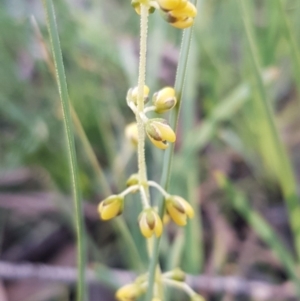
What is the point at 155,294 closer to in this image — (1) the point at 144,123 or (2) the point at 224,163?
(1) the point at 144,123

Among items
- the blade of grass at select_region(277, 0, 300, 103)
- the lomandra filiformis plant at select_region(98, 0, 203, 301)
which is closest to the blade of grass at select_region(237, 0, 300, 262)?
the blade of grass at select_region(277, 0, 300, 103)

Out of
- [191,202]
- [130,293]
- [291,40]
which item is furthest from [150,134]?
[191,202]

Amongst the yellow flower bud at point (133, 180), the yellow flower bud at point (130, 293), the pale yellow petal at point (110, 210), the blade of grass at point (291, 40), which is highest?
the blade of grass at point (291, 40)

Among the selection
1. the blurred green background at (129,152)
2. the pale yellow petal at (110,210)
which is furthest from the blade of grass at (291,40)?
the pale yellow petal at (110,210)

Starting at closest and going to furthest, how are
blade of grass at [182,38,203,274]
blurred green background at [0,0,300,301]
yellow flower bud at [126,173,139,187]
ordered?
yellow flower bud at [126,173,139,187] → blade of grass at [182,38,203,274] → blurred green background at [0,0,300,301]

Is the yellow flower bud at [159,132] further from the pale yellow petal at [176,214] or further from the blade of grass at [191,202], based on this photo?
the blade of grass at [191,202]

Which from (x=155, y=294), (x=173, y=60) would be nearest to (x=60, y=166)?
(x=173, y=60)

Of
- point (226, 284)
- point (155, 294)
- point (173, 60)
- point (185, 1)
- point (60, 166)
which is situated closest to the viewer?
point (185, 1)

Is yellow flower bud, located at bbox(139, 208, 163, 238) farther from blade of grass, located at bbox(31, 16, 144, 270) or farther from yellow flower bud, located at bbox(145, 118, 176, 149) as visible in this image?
blade of grass, located at bbox(31, 16, 144, 270)
